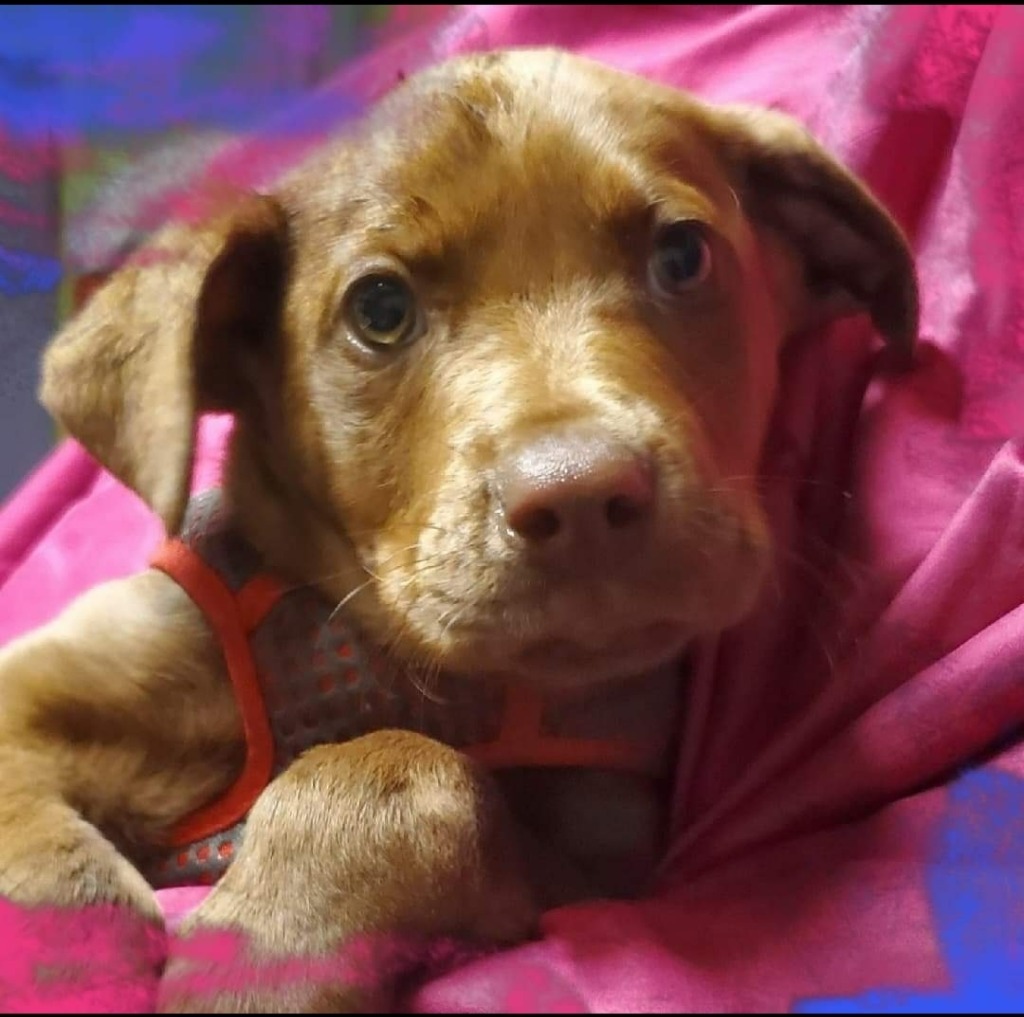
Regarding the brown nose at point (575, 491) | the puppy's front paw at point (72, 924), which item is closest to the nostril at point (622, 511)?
the brown nose at point (575, 491)

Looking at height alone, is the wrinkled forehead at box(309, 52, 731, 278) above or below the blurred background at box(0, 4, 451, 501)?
below

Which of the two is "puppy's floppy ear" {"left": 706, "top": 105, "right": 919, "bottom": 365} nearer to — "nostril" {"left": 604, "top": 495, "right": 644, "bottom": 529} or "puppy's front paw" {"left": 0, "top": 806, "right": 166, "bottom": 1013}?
"nostril" {"left": 604, "top": 495, "right": 644, "bottom": 529}

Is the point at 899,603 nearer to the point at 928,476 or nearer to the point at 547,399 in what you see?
the point at 928,476

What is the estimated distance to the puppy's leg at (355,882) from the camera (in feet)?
3.70

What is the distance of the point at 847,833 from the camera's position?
4.47 feet

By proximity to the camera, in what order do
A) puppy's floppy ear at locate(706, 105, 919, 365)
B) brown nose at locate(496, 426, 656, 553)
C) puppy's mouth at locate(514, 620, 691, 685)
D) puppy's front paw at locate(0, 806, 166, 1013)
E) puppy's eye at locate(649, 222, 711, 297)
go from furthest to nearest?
puppy's floppy ear at locate(706, 105, 919, 365)
puppy's eye at locate(649, 222, 711, 297)
puppy's mouth at locate(514, 620, 691, 685)
brown nose at locate(496, 426, 656, 553)
puppy's front paw at locate(0, 806, 166, 1013)

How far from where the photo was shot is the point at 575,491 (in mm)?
1153

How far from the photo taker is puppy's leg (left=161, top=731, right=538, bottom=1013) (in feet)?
3.70

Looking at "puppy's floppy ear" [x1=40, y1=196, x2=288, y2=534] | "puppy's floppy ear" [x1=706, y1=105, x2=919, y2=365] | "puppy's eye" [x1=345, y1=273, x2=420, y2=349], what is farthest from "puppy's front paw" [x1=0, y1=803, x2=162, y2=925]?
"puppy's floppy ear" [x1=706, y1=105, x2=919, y2=365]

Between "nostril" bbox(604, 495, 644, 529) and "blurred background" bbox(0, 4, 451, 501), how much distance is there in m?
0.43

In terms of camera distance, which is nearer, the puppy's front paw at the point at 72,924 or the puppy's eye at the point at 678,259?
the puppy's front paw at the point at 72,924

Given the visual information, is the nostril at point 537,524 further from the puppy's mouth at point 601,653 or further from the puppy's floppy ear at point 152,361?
the puppy's floppy ear at point 152,361

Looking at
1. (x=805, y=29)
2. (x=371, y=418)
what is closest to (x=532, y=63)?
(x=371, y=418)

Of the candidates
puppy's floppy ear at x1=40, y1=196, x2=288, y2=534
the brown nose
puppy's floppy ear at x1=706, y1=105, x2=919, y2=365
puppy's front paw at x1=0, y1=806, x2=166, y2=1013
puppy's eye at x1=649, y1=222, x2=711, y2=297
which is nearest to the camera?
puppy's front paw at x1=0, y1=806, x2=166, y2=1013
